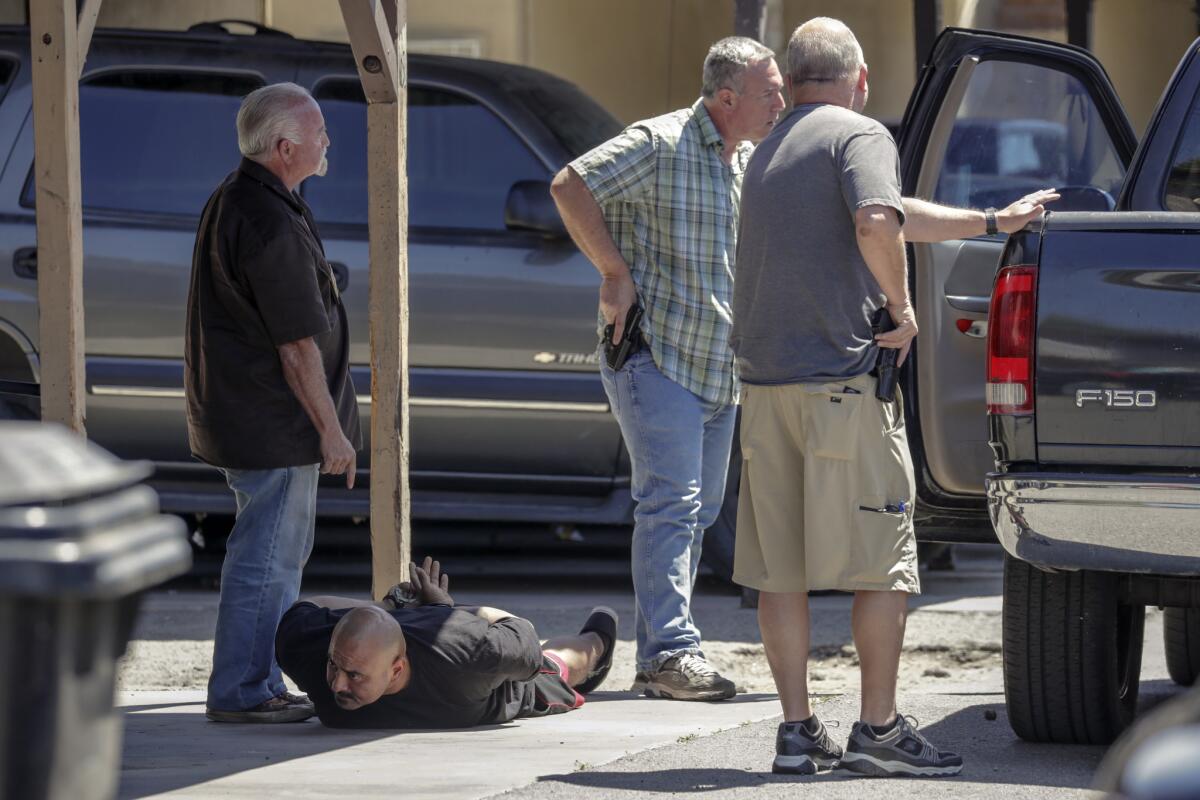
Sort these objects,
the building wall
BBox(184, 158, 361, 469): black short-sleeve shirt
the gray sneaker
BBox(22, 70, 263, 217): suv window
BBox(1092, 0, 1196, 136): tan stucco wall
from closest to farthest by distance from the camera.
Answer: BBox(184, 158, 361, 469): black short-sleeve shirt
the gray sneaker
BBox(22, 70, 263, 217): suv window
the building wall
BBox(1092, 0, 1196, 136): tan stucco wall

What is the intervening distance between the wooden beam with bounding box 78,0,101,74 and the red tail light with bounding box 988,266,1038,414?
7.37 feet

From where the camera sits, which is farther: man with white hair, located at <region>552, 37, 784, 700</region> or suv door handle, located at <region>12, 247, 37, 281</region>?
suv door handle, located at <region>12, 247, 37, 281</region>

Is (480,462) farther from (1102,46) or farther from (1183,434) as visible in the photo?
(1102,46)

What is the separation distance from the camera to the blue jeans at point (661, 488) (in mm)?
5680

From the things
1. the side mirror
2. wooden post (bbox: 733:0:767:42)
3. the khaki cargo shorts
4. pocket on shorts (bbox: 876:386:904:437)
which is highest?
wooden post (bbox: 733:0:767:42)

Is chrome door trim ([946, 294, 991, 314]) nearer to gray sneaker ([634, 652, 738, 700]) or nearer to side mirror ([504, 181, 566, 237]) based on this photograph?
gray sneaker ([634, 652, 738, 700])

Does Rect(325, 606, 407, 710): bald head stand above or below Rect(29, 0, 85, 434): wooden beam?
below

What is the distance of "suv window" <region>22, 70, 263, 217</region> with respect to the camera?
7387 mm

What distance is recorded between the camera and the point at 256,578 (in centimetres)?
523

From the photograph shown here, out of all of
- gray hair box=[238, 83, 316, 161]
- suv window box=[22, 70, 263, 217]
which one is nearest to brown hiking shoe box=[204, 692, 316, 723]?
gray hair box=[238, 83, 316, 161]

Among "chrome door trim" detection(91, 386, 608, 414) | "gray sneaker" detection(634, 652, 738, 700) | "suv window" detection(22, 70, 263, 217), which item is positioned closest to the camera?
"gray sneaker" detection(634, 652, 738, 700)

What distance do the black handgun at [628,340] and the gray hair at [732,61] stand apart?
68cm

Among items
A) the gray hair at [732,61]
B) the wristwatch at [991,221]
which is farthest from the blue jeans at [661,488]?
the wristwatch at [991,221]

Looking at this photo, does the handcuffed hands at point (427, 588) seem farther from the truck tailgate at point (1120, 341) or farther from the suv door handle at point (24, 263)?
the suv door handle at point (24, 263)
